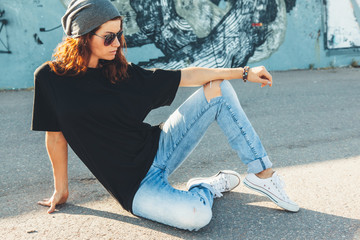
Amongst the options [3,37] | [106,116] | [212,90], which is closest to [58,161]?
[106,116]

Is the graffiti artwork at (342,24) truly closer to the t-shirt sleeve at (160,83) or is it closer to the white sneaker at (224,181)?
the white sneaker at (224,181)

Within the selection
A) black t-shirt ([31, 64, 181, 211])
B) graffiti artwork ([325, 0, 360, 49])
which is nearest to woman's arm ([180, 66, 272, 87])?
black t-shirt ([31, 64, 181, 211])

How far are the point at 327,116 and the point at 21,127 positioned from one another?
3.93 meters

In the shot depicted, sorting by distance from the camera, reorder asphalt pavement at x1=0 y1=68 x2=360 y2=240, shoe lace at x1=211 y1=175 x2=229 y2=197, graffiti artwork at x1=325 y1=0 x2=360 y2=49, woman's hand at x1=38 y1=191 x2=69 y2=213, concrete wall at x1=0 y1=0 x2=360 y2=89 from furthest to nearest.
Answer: graffiti artwork at x1=325 y1=0 x2=360 y2=49
concrete wall at x1=0 y1=0 x2=360 y2=89
shoe lace at x1=211 y1=175 x2=229 y2=197
woman's hand at x1=38 y1=191 x2=69 y2=213
asphalt pavement at x1=0 y1=68 x2=360 y2=240

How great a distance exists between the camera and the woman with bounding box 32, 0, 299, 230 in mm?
2156

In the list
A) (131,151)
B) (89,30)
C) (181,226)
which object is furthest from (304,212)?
(89,30)

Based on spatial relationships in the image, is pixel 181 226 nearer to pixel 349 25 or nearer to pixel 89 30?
pixel 89 30

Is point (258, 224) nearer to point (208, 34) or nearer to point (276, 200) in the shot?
point (276, 200)

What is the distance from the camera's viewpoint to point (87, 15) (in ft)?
6.97

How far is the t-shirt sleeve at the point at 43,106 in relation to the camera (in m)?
2.14

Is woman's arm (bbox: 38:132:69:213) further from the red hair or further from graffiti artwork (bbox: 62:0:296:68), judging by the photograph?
graffiti artwork (bbox: 62:0:296:68)

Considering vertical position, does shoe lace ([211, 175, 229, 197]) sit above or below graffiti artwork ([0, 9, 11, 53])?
below

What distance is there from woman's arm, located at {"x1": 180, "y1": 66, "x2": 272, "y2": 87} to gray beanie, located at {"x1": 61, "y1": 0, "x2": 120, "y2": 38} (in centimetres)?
60

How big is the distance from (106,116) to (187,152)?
0.62m
